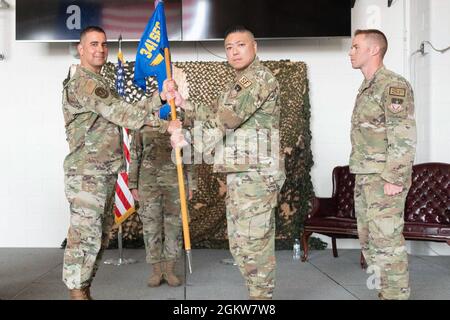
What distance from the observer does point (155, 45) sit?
3.54 m

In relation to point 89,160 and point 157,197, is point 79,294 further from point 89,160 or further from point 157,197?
point 157,197

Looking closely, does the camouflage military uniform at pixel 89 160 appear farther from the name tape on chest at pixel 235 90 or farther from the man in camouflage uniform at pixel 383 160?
the man in camouflage uniform at pixel 383 160

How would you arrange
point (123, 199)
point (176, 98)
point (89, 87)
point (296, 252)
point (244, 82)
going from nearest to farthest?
point (244, 82)
point (89, 87)
point (176, 98)
point (123, 199)
point (296, 252)

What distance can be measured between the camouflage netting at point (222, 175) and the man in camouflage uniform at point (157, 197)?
65.6 inches

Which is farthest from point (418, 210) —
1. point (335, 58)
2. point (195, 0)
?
point (195, 0)

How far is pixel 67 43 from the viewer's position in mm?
5785

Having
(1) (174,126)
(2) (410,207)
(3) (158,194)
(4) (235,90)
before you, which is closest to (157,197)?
(3) (158,194)

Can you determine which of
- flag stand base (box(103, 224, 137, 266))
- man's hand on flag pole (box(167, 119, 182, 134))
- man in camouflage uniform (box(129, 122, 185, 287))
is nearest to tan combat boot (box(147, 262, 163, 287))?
man in camouflage uniform (box(129, 122, 185, 287))

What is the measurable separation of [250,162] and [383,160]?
0.78m

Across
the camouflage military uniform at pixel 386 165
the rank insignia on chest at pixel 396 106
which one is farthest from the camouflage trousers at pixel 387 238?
the rank insignia on chest at pixel 396 106

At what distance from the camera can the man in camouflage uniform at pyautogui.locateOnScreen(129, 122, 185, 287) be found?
395 cm

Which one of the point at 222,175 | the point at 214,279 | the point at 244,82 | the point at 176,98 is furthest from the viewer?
the point at 222,175

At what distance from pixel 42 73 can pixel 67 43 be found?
0.43 meters

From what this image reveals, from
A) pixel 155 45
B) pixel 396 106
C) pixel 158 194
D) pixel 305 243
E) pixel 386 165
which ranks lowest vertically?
pixel 305 243
